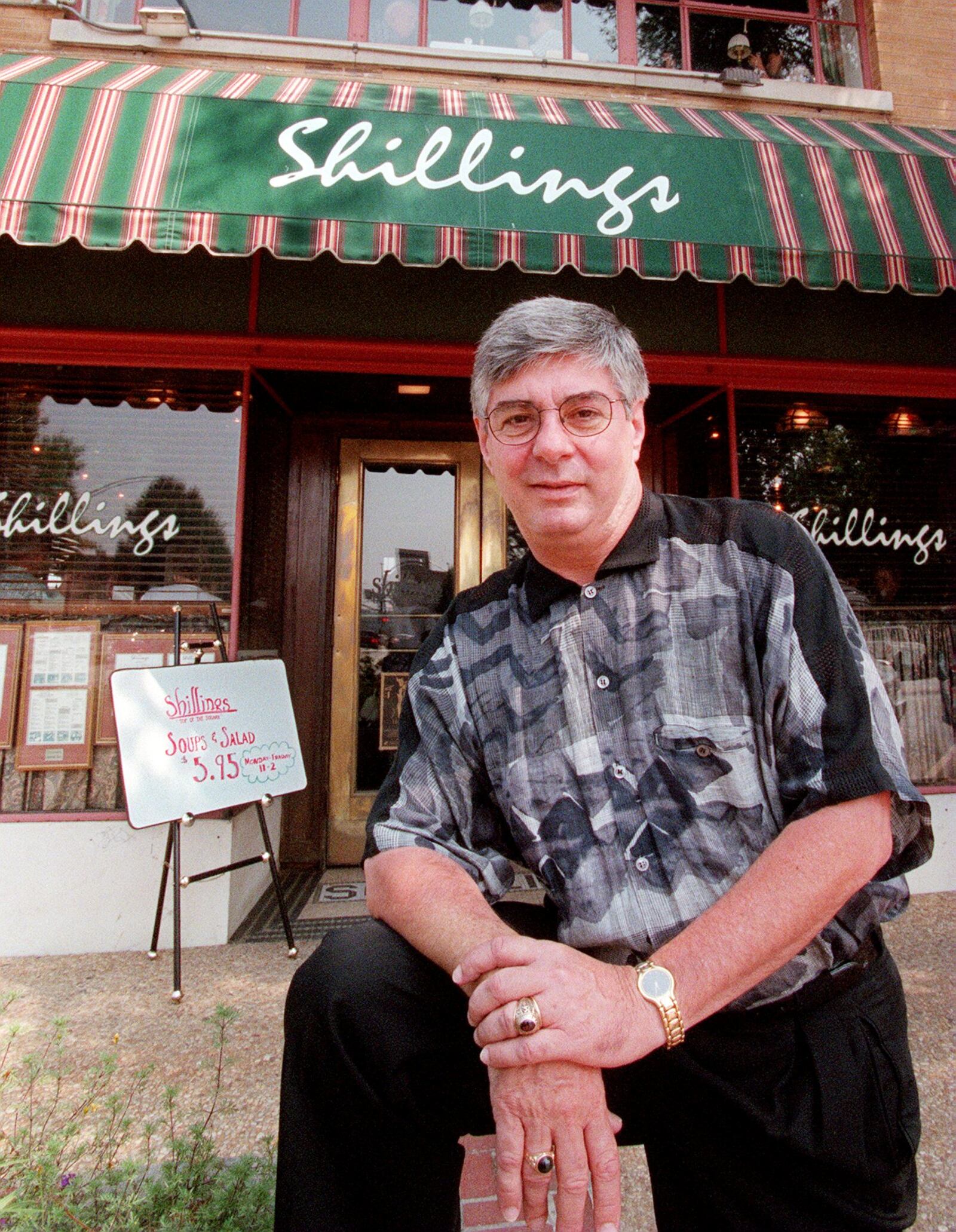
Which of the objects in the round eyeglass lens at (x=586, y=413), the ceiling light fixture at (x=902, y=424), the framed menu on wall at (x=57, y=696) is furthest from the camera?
the ceiling light fixture at (x=902, y=424)

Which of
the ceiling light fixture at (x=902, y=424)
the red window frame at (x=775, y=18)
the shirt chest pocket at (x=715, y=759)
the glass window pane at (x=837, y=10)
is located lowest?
the shirt chest pocket at (x=715, y=759)

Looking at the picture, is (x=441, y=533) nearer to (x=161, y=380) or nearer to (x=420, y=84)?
(x=161, y=380)

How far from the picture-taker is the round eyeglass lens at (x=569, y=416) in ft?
4.60

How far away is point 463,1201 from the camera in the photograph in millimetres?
1631

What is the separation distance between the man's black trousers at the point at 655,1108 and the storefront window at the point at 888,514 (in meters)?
3.52

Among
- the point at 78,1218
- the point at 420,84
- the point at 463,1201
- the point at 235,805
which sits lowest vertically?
the point at 463,1201

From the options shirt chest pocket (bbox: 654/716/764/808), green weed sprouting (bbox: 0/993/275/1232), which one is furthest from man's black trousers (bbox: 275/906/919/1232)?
green weed sprouting (bbox: 0/993/275/1232)

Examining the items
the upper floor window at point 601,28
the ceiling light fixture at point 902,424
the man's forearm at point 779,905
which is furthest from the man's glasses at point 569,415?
the upper floor window at point 601,28

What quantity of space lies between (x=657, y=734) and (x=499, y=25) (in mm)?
5341

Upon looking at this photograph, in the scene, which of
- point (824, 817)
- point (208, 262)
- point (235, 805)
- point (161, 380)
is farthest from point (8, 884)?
point (824, 817)

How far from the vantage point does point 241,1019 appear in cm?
258

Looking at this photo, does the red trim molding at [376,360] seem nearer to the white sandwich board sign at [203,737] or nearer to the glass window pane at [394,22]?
the white sandwich board sign at [203,737]

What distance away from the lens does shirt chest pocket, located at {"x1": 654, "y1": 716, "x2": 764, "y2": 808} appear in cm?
127

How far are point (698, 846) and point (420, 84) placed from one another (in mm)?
4934
